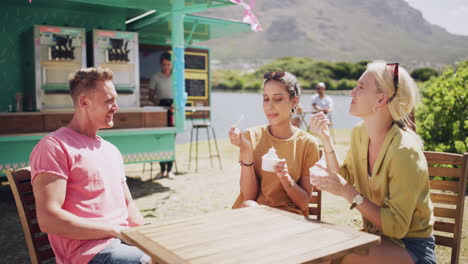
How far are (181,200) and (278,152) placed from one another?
344cm

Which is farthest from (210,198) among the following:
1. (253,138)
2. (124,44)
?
(253,138)

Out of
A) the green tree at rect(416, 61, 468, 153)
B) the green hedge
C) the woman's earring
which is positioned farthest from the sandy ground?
the green hedge

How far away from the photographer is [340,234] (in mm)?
1524

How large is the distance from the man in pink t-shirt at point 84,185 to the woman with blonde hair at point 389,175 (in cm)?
96

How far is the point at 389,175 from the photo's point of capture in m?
1.72

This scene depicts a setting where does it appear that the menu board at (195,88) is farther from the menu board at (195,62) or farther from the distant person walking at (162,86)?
the distant person walking at (162,86)

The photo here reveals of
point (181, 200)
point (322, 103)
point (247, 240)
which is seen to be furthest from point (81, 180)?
point (322, 103)

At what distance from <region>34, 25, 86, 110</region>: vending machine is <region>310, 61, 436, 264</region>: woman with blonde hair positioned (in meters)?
5.21

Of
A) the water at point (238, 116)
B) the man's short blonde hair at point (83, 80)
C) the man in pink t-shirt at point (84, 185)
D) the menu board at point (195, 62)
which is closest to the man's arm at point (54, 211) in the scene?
the man in pink t-shirt at point (84, 185)

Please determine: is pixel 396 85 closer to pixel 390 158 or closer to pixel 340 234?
pixel 390 158

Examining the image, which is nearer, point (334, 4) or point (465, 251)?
point (465, 251)

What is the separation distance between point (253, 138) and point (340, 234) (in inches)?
40.2

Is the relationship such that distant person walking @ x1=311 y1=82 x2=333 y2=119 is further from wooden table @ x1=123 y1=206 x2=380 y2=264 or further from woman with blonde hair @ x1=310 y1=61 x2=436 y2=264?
wooden table @ x1=123 y1=206 x2=380 y2=264

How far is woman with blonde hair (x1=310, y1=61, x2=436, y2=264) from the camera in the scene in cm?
165
